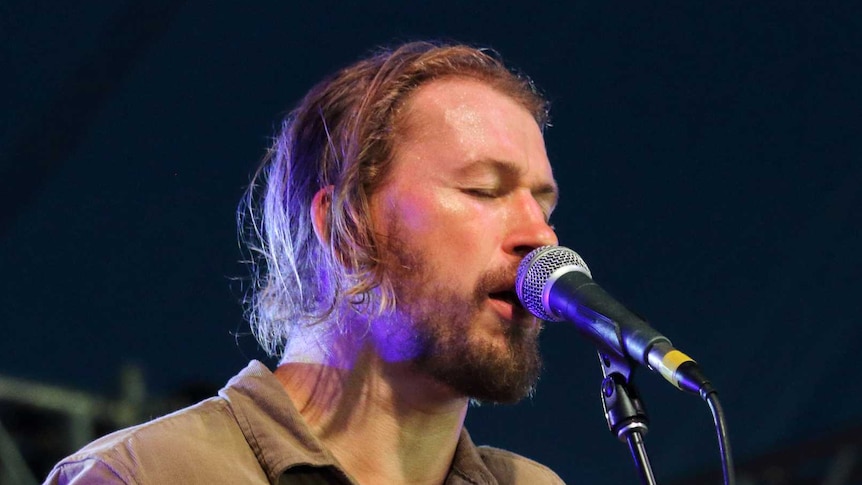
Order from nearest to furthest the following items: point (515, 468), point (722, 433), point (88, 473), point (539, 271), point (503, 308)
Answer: point (722, 433)
point (88, 473)
point (539, 271)
point (503, 308)
point (515, 468)

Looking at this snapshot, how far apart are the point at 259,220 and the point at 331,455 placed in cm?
91

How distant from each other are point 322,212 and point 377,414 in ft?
1.61

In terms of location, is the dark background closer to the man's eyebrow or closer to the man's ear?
the man's ear

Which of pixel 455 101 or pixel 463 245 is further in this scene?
pixel 455 101

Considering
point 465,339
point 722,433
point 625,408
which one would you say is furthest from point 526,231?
point 722,433

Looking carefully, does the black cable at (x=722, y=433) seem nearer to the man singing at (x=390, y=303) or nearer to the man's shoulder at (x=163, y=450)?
the man singing at (x=390, y=303)

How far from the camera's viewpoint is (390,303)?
212 centimetres

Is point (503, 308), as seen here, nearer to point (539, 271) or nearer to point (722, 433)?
point (539, 271)

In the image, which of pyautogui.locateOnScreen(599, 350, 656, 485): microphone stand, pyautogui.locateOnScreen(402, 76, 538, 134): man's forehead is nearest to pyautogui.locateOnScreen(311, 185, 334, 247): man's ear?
pyautogui.locateOnScreen(402, 76, 538, 134): man's forehead

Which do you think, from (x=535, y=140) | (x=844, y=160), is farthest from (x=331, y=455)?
(x=844, y=160)

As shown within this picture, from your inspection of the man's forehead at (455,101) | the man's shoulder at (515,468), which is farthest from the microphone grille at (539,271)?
the man's shoulder at (515,468)

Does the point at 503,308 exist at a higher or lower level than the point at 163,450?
higher

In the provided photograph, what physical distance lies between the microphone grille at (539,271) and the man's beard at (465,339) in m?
0.08

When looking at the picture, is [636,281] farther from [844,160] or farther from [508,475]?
[508,475]
